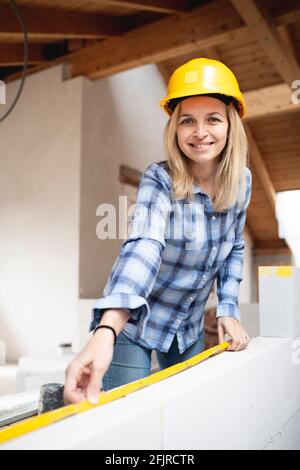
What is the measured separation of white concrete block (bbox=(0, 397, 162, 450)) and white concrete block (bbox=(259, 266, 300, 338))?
95 centimetres

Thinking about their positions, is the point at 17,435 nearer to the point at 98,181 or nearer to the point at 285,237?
the point at 98,181

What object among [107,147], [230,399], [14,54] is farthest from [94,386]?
[14,54]

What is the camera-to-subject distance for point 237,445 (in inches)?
38.1

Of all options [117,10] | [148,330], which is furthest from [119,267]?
[117,10]

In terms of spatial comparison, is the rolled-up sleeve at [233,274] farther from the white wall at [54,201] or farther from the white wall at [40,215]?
the white wall at [40,215]

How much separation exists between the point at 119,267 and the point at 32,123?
4.27 m

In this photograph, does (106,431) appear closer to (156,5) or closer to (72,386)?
(72,386)

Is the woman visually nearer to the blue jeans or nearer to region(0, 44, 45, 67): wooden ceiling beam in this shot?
the blue jeans

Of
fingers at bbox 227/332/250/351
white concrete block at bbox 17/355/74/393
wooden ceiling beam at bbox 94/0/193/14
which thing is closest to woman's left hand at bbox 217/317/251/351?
fingers at bbox 227/332/250/351

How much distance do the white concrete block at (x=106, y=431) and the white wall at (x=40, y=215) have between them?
3799 millimetres

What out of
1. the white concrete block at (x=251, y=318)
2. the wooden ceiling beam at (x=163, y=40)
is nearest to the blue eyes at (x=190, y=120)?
the white concrete block at (x=251, y=318)

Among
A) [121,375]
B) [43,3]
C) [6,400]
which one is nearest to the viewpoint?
[121,375]

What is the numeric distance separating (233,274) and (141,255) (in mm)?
573

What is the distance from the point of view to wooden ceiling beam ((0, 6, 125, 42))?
398cm
